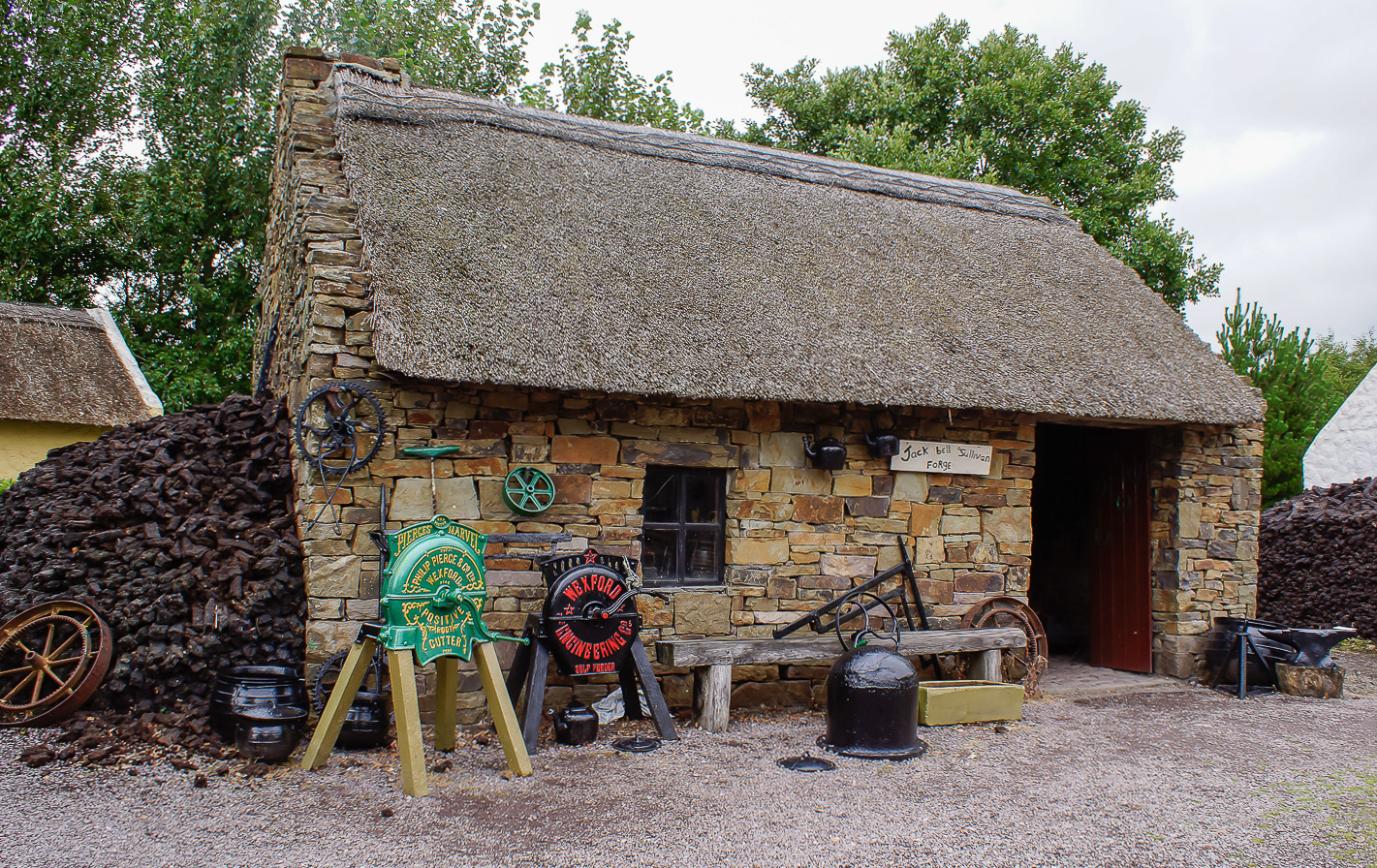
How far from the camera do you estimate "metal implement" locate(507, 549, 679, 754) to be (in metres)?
4.93

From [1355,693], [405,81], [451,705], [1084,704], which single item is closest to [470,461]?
[451,705]

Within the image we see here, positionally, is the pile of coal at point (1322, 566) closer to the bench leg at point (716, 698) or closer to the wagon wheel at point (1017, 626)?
the wagon wheel at point (1017, 626)

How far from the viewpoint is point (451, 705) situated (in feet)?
15.5

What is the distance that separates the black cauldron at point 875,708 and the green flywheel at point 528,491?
1959mm

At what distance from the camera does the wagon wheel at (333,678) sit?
4.90 metres

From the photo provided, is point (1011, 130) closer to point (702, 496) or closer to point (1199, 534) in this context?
point (1199, 534)

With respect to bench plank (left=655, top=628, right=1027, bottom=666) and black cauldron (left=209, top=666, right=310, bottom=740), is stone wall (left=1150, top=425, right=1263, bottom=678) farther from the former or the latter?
black cauldron (left=209, top=666, right=310, bottom=740)

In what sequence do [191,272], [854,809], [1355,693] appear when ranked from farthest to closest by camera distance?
[191,272], [1355,693], [854,809]

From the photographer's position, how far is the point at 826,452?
6.04m

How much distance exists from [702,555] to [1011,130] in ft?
45.3

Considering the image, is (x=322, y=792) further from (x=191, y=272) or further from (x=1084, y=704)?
(x=191, y=272)

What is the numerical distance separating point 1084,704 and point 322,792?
200 inches

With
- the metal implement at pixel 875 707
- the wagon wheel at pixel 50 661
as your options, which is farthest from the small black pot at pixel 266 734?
the metal implement at pixel 875 707

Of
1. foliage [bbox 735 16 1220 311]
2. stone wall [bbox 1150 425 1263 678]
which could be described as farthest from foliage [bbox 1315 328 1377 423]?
stone wall [bbox 1150 425 1263 678]
